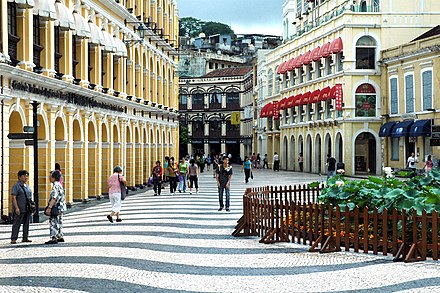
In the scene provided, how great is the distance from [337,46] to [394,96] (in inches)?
230

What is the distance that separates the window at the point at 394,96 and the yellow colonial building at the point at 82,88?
1594 cm

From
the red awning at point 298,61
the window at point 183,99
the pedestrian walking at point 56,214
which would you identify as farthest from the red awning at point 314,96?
the window at point 183,99

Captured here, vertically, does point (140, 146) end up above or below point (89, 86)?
below

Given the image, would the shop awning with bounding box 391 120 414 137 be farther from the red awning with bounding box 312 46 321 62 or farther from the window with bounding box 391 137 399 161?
the red awning with bounding box 312 46 321 62

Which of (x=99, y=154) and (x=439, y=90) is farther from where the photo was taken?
(x=439, y=90)

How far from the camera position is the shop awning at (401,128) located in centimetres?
4369

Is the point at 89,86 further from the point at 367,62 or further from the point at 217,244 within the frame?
the point at 367,62

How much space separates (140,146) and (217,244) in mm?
27368

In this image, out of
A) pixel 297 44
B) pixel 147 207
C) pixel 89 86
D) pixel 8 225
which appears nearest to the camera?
pixel 8 225

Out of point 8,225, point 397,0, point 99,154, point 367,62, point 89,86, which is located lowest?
point 8,225

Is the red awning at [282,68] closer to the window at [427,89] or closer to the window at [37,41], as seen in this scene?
the window at [427,89]

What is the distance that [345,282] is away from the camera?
36.7 ft

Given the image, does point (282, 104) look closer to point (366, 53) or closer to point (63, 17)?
point (366, 53)

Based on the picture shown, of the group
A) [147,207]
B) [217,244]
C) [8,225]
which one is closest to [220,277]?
[217,244]
